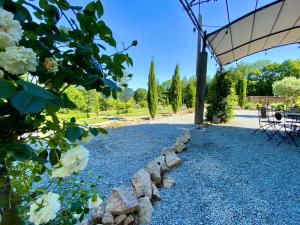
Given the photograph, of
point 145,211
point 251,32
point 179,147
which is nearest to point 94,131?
point 145,211

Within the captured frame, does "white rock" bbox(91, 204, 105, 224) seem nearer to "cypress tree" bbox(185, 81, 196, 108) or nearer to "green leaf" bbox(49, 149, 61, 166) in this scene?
"green leaf" bbox(49, 149, 61, 166)

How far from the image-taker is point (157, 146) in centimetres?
484

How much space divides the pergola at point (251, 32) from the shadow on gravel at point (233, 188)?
1.76m

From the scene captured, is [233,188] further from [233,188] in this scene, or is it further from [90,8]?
[90,8]

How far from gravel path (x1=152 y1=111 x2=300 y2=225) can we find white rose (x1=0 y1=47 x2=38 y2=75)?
197cm

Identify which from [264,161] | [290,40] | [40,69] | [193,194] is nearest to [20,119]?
[40,69]

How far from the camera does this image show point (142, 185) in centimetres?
244

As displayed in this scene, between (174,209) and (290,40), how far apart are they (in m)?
7.40

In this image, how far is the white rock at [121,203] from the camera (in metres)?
1.93

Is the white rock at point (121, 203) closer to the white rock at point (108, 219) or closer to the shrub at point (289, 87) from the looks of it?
the white rock at point (108, 219)

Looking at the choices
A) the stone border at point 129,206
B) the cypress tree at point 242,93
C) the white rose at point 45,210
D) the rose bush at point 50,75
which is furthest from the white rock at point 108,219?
the cypress tree at point 242,93

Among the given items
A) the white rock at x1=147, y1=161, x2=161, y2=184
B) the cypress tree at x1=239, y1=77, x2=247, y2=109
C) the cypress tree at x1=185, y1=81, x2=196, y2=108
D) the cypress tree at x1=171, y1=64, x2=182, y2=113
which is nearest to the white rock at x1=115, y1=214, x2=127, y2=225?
the white rock at x1=147, y1=161, x2=161, y2=184

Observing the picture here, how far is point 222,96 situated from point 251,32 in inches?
105

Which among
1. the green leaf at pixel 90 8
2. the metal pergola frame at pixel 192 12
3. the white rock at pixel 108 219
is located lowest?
the white rock at pixel 108 219
